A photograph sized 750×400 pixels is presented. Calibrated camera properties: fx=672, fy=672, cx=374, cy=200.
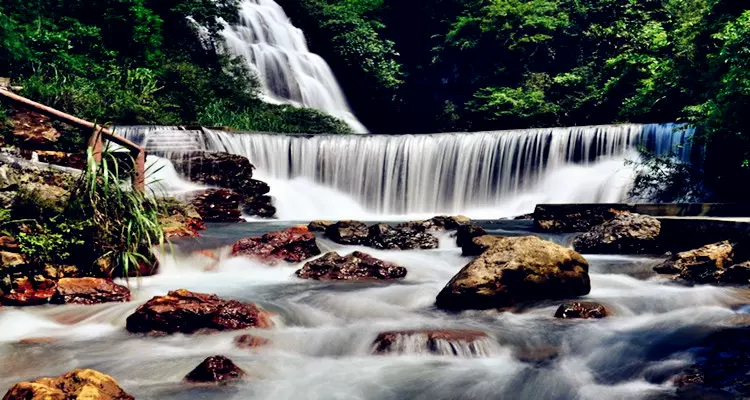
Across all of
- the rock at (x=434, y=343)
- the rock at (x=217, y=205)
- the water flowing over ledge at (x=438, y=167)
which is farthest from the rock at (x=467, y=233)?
the water flowing over ledge at (x=438, y=167)

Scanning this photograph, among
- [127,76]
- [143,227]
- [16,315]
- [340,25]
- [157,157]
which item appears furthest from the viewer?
[340,25]

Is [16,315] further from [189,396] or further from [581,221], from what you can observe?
[581,221]

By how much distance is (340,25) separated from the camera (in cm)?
3219

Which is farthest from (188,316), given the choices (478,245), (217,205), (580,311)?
(217,205)

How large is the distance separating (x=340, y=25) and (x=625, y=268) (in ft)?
80.8

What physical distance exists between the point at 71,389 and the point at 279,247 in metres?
6.66

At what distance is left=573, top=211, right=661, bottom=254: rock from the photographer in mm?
11500

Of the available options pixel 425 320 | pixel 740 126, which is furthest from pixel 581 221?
pixel 425 320

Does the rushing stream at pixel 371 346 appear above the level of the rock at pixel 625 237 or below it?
below

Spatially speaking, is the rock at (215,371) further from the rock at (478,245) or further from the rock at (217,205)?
the rock at (217,205)

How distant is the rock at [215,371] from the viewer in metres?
5.44

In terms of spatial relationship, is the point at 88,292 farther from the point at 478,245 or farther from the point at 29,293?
the point at 478,245

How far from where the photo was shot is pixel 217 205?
53.2 ft

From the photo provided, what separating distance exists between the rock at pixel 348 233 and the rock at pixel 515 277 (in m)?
4.20
